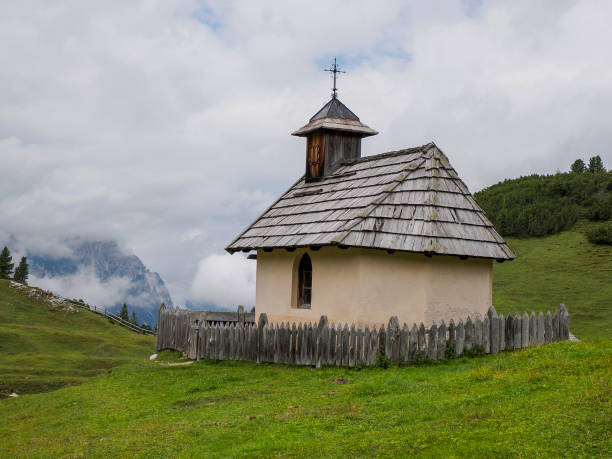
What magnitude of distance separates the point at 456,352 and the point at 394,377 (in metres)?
2.45

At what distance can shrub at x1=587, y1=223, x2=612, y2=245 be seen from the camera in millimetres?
35625

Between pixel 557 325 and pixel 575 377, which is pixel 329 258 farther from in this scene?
pixel 575 377

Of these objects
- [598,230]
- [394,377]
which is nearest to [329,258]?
[394,377]

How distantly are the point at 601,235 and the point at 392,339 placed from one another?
2533 cm

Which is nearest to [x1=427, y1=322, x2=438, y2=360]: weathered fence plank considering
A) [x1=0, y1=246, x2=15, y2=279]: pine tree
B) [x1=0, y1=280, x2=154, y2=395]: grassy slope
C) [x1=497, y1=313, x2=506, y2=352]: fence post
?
[x1=497, y1=313, x2=506, y2=352]: fence post

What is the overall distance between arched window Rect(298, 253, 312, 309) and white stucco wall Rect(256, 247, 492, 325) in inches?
45.3

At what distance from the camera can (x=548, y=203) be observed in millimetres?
40594

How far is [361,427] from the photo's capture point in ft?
31.6

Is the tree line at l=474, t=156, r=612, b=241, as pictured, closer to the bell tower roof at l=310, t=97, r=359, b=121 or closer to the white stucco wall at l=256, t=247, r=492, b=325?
the bell tower roof at l=310, t=97, r=359, b=121

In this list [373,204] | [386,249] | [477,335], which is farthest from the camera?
[373,204]

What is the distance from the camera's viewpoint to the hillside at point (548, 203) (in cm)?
3912

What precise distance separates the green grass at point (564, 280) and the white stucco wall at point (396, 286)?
8.60 meters

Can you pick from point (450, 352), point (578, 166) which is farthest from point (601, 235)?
point (450, 352)

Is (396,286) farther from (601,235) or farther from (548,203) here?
(548,203)
